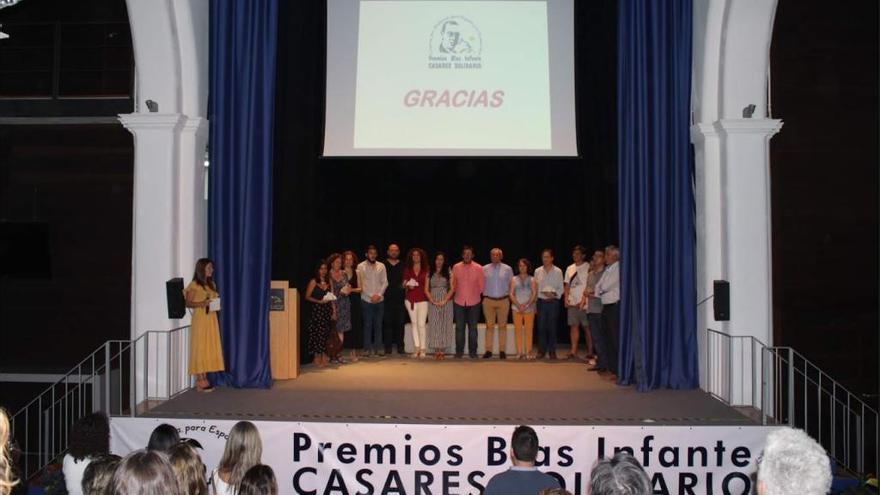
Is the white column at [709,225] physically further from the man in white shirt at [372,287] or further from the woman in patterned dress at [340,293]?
the woman in patterned dress at [340,293]

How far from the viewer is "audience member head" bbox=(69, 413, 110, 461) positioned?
3775 millimetres

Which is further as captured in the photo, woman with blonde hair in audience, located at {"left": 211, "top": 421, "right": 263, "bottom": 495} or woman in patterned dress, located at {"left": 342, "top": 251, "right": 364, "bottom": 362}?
woman in patterned dress, located at {"left": 342, "top": 251, "right": 364, "bottom": 362}

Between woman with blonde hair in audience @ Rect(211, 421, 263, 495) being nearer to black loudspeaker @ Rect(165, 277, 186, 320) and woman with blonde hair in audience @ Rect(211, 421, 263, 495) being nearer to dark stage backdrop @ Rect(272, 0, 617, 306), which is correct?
black loudspeaker @ Rect(165, 277, 186, 320)

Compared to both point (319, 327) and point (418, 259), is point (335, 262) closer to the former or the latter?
point (319, 327)

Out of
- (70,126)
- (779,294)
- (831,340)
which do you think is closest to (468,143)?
(779,294)

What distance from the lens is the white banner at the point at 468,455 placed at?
5.72m

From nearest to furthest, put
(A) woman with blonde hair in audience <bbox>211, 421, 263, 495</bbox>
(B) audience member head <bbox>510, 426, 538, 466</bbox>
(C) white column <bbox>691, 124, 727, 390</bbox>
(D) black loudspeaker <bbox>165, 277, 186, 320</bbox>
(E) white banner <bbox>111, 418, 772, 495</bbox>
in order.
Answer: (A) woman with blonde hair in audience <bbox>211, 421, 263, 495</bbox>
(B) audience member head <bbox>510, 426, 538, 466</bbox>
(E) white banner <bbox>111, 418, 772, 495</bbox>
(D) black loudspeaker <bbox>165, 277, 186, 320</bbox>
(C) white column <bbox>691, 124, 727, 390</bbox>

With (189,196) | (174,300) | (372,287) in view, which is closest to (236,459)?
(174,300)

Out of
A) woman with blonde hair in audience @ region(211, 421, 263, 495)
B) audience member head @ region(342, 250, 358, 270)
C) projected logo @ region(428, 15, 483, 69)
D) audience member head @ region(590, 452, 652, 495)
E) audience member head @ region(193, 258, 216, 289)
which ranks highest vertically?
projected logo @ region(428, 15, 483, 69)

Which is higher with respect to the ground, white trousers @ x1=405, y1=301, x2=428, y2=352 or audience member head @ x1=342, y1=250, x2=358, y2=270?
audience member head @ x1=342, y1=250, x2=358, y2=270

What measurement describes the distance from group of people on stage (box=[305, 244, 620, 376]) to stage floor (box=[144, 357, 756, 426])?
62cm

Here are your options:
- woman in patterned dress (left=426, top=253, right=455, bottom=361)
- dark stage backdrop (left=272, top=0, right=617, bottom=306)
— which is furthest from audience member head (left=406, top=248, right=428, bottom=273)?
dark stage backdrop (left=272, top=0, right=617, bottom=306)

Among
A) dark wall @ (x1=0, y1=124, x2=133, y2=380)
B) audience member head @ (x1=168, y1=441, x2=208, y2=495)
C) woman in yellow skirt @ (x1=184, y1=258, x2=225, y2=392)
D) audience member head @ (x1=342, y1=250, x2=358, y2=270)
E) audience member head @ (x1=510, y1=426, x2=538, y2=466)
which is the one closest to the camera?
audience member head @ (x1=168, y1=441, x2=208, y2=495)

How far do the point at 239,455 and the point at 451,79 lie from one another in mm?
5123
